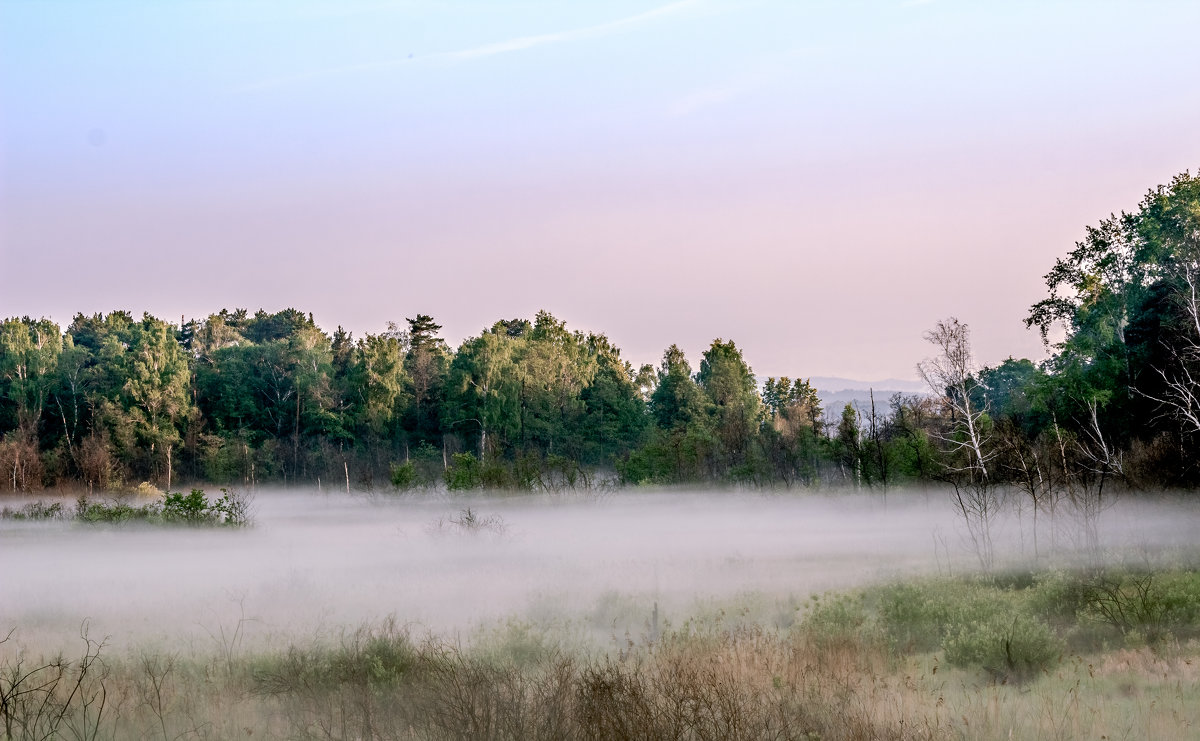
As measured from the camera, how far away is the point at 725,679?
48.9ft

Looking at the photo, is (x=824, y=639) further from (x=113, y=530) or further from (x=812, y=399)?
(x=812, y=399)

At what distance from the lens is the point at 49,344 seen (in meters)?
94.5

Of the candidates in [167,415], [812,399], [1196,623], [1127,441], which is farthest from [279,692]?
A: [812,399]

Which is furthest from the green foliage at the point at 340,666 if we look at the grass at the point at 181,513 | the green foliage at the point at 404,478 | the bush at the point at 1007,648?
the green foliage at the point at 404,478

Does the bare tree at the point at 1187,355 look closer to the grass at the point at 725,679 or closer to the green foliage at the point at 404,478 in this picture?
the grass at the point at 725,679

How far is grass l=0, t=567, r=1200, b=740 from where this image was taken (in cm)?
1177

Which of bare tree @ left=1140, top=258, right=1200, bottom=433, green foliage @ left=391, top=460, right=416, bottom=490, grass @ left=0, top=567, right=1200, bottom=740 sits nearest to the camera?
grass @ left=0, top=567, right=1200, bottom=740

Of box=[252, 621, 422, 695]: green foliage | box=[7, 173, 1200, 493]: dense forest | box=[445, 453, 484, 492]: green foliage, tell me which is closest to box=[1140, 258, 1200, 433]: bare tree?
box=[7, 173, 1200, 493]: dense forest

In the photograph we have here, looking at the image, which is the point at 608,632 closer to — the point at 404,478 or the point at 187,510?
the point at 187,510

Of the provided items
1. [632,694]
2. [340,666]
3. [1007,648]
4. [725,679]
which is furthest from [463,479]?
[632,694]

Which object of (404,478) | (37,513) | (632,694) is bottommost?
(632,694)

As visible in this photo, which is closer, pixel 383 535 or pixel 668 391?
pixel 383 535

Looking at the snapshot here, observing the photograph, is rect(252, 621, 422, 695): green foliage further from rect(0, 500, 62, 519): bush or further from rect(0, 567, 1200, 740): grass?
rect(0, 500, 62, 519): bush

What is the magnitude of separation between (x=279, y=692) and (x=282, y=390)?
8724 centimetres
